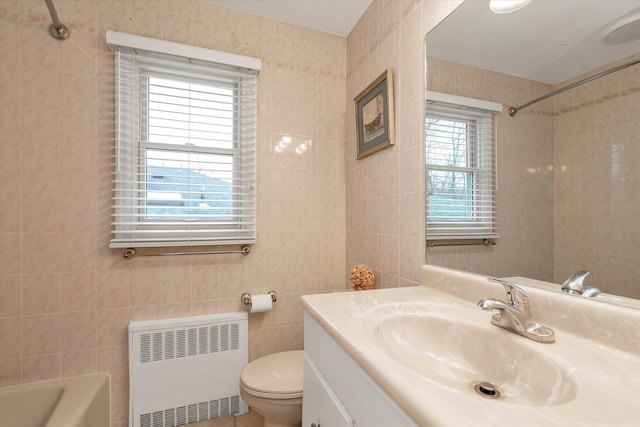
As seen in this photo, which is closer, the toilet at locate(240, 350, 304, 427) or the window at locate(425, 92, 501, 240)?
the window at locate(425, 92, 501, 240)

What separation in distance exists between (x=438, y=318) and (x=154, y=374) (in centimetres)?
150

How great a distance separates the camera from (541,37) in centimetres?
82

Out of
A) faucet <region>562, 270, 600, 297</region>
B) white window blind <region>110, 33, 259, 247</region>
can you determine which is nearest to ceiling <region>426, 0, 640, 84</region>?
faucet <region>562, 270, 600, 297</region>

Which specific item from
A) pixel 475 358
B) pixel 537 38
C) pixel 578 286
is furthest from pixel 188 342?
pixel 537 38

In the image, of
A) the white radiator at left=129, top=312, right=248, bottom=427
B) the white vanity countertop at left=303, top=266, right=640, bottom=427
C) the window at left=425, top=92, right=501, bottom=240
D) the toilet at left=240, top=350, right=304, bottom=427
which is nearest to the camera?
the white vanity countertop at left=303, top=266, right=640, bottom=427

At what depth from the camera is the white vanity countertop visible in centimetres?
40

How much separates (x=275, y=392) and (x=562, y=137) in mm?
1410

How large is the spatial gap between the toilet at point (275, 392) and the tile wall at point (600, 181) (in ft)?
3.69

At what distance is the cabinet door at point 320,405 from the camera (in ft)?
2.38

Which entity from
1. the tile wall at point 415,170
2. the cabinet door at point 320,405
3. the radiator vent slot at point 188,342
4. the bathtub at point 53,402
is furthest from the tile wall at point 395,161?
the bathtub at point 53,402

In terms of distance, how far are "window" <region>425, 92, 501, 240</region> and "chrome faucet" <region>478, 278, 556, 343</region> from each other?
0.28m

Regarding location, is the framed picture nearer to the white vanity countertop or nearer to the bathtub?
the white vanity countertop

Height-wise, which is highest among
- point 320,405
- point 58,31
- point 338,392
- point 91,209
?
point 58,31

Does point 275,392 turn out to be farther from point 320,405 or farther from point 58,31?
point 58,31
